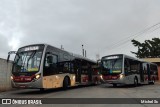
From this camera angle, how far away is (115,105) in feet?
37.0

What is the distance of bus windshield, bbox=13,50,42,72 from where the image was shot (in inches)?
666

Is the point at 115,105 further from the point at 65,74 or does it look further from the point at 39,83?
the point at 65,74

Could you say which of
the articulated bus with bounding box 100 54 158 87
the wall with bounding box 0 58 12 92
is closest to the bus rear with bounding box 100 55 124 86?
the articulated bus with bounding box 100 54 158 87

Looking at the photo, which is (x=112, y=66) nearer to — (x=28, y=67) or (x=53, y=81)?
(x=53, y=81)

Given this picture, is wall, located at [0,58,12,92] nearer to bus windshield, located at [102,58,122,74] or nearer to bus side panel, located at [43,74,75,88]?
bus side panel, located at [43,74,75,88]

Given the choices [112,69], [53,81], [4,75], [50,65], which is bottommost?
[53,81]

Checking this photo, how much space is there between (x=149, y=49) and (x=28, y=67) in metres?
61.9

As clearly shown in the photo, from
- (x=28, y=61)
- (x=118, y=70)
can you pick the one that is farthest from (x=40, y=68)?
(x=118, y=70)

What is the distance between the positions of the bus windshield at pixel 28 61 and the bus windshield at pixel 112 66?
9.17 meters

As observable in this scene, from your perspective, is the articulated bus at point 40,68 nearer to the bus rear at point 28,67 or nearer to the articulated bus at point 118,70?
the bus rear at point 28,67

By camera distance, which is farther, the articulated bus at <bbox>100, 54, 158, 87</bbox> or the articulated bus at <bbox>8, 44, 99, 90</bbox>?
the articulated bus at <bbox>100, 54, 158, 87</bbox>

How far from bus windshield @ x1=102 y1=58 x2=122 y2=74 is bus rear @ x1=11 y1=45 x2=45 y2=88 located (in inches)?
353

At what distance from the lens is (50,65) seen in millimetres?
18078

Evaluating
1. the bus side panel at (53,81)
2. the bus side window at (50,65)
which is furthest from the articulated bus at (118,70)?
the bus side window at (50,65)
